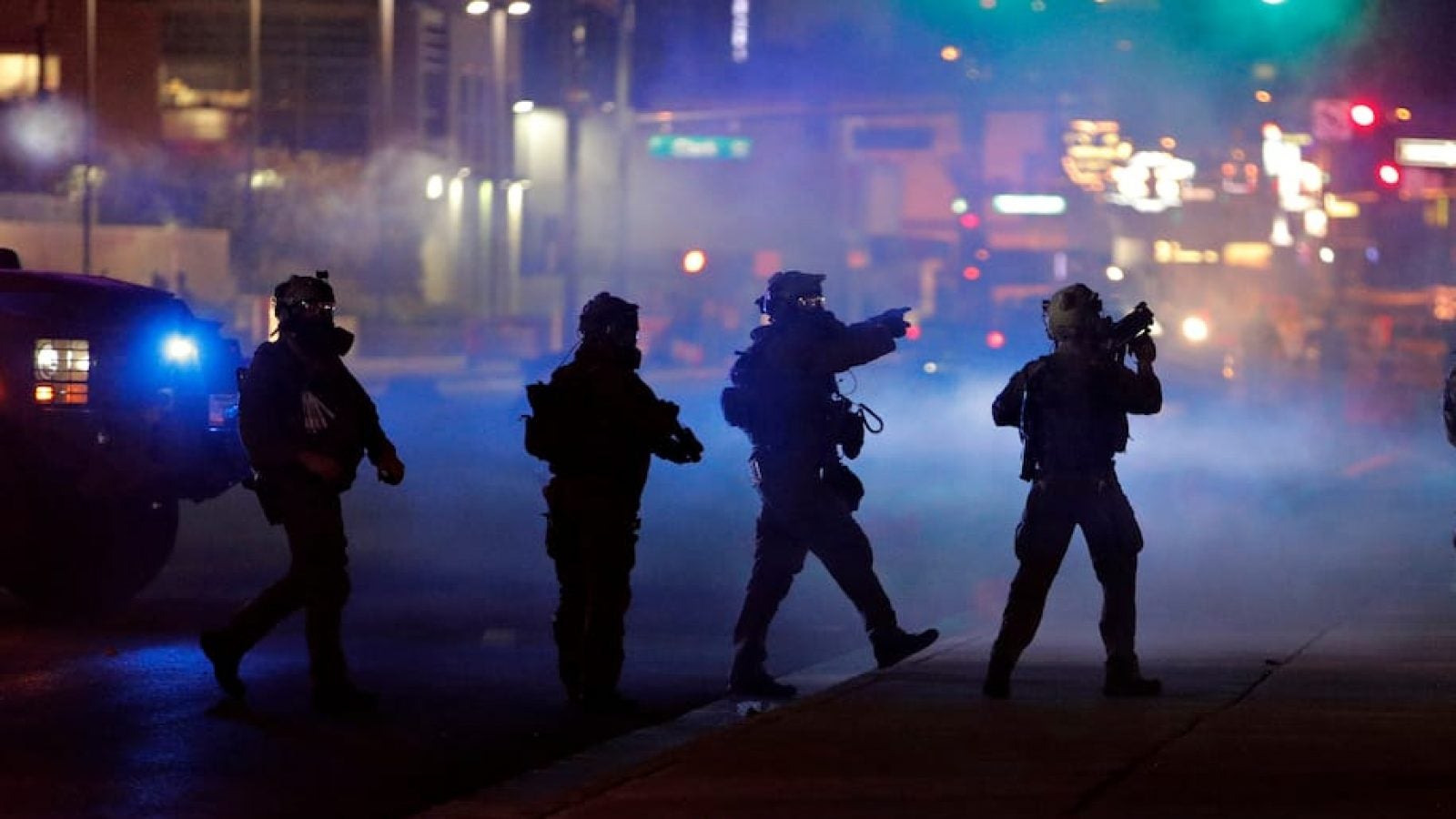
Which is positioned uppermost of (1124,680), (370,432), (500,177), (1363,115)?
(500,177)

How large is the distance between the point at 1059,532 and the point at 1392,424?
24.9 meters

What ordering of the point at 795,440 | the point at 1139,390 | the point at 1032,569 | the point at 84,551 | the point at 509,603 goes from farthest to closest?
the point at 509,603
the point at 84,551
the point at 795,440
the point at 1032,569
the point at 1139,390

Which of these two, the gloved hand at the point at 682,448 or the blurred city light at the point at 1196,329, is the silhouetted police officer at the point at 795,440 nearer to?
the gloved hand at the point at 682,448

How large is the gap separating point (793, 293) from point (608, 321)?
95 centimetres

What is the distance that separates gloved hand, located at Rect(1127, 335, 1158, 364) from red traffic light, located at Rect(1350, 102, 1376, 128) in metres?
22.7

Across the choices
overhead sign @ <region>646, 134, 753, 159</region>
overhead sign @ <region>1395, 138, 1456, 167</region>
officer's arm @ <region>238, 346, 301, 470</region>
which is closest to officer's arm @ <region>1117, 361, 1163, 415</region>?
officer's arm @ <region>238, 346, 301, 470</region>

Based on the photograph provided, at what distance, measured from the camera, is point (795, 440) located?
10398 mm

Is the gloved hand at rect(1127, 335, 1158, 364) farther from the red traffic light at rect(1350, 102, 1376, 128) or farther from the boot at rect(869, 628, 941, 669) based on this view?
the red traffic light at rect(1350, 102, 1376, 128)

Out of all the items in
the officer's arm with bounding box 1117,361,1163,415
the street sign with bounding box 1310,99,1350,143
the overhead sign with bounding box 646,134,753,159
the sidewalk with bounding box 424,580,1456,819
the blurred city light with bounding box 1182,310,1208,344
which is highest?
the overhead sign with bounding box 646,134,753,159

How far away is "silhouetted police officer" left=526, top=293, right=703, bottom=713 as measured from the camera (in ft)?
31.9

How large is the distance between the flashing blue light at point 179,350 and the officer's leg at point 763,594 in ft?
11.9

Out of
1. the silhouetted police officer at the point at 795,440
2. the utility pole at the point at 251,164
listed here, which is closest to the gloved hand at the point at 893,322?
the silhouetted police officer at the point at 795,440

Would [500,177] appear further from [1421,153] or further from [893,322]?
[893,322]

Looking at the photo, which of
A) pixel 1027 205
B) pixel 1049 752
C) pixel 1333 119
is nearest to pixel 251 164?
pixel 1027 205
